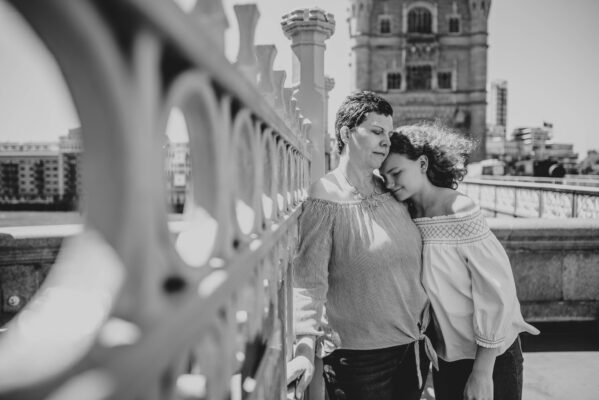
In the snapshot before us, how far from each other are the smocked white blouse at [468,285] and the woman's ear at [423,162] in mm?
267

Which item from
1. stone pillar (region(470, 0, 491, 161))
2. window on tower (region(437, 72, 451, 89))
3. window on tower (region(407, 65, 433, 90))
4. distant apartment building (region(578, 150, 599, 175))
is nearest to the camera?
stone pillar (region(470, 0, 491, 161))

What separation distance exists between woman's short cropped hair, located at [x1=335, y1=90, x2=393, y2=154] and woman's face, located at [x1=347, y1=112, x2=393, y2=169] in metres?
0.02

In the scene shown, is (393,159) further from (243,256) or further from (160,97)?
(160,97)

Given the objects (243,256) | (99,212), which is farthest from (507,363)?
(99,212)

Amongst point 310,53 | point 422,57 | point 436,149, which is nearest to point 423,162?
point 436,149

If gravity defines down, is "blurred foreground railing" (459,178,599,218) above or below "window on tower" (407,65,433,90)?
below

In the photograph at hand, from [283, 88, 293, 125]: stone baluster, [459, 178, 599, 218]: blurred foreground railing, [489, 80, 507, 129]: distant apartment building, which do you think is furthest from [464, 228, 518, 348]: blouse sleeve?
[489, 80, 507, 129]: distant apartment building

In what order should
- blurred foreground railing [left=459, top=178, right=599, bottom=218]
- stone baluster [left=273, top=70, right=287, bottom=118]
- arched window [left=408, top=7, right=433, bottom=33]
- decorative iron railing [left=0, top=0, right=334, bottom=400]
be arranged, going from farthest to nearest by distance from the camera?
arched window [left=408, top=7, right=433, bottom=33], blurred foreground railing [left=459, top=178, right=599, bottom=218], stone baluster [left=273, top=70, right=287, bottom=118], decorative iron railing [left=0, top=0, right=334, bottom=400]

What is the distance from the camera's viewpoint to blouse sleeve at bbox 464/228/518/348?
173 centimetres

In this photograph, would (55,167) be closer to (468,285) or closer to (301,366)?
(301,366)

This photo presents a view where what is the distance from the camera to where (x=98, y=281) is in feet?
1.00

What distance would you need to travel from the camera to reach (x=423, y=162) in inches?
80.7

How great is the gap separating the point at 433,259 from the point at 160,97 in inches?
66.4

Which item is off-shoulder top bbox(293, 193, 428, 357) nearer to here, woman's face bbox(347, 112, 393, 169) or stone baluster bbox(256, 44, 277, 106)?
woman's face bbox(347, 112, 393, 169)
